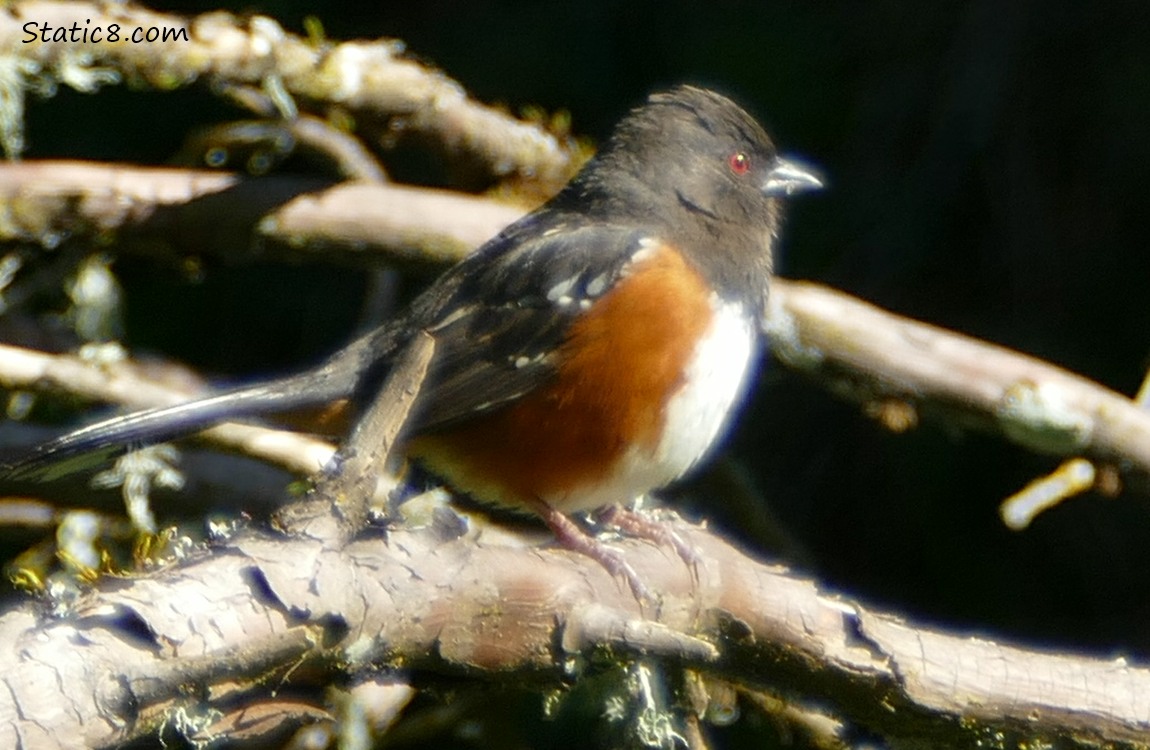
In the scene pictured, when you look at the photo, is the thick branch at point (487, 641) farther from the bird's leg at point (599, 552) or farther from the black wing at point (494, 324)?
the black wing at point (494, 324)

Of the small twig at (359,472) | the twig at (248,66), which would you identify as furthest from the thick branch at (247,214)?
the small twig at (359,472)

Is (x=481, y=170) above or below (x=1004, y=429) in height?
below

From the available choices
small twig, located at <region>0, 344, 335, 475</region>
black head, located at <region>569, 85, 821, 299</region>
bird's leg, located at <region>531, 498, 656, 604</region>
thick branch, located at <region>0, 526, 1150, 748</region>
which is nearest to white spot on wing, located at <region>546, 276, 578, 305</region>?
black head, located at <region>569, 85, 821, 299</region>

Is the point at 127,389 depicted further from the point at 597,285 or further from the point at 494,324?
the point at 597,285

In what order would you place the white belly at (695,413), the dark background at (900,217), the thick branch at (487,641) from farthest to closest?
the dark background at (900,217) < the white belly at (695,413) < the thick branch at (487,641)

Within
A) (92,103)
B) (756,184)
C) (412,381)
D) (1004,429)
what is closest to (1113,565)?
(1004,429)

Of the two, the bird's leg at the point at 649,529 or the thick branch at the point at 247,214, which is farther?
the thick branch at the point at 247,214

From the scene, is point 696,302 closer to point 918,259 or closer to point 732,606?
point 732,606
